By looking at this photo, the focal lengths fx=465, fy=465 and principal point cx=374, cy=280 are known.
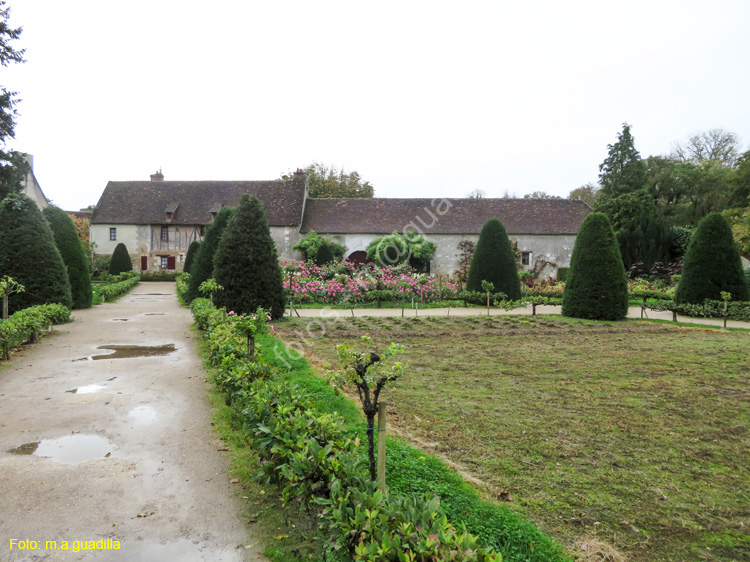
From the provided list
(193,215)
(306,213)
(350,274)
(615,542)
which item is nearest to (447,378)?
(615,542)

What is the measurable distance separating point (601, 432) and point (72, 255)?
16.7 meters

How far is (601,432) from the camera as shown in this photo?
4.66 metres

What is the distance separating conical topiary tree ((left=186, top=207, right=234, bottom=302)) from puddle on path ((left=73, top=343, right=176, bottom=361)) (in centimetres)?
655

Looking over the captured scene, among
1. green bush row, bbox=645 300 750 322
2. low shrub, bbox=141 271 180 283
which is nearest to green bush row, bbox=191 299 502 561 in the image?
green bush row, bbox=645 300 750 322

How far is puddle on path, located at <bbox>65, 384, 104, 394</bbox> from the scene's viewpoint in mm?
6230

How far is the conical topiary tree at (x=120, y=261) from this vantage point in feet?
110

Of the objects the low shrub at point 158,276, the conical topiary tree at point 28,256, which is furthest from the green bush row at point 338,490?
the low shrub at point 158,276

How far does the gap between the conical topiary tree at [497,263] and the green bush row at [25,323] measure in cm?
1333

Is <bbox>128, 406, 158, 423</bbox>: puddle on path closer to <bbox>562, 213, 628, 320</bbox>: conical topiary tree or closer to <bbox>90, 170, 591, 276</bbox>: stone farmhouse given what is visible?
<bbox>562, 213, 628, 320</bbox>: conical topiary tree

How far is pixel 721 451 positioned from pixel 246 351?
18.2 feet

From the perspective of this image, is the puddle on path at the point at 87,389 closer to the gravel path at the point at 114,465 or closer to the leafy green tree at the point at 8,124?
the gravel path at the point at 114,465

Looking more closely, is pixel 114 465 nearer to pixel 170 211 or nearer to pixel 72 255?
pixel 72 255

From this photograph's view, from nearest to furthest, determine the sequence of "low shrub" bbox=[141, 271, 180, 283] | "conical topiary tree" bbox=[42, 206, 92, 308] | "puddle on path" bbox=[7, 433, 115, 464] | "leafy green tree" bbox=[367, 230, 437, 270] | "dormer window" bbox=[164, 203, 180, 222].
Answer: "puddle on path" bbox=[7, 433, 115, 464] < "conical topiary tree" bbox=[42, 206, 92, 308] < "leafy green tree" bbox=[367, 230, 437, 270] < "low shrub" bbox=[141, 271, 180, 283] < "dormer window" bbox=[164, 203, 180, 222]

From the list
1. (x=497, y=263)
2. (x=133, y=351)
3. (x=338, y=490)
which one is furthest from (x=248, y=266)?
(x=338, y=490)
